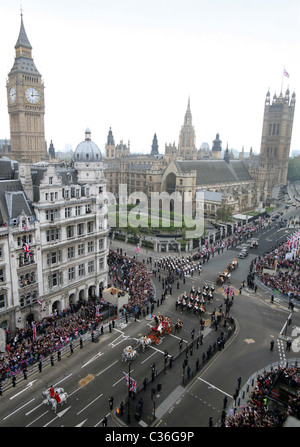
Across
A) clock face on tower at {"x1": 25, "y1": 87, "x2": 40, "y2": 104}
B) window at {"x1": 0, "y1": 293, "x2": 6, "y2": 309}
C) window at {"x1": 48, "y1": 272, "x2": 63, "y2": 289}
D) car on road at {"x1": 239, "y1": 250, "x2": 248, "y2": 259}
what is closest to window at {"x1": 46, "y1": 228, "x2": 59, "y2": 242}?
window at {"x1": 48, "y1": 272, "x2": 63, "y2": 289}

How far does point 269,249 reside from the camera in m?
68.2

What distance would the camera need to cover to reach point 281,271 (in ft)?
186

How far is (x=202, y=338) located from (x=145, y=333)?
6.30 m

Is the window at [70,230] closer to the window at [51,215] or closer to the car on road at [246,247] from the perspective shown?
the window at [51,215]

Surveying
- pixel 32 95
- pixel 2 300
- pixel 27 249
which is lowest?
pixel 2 300

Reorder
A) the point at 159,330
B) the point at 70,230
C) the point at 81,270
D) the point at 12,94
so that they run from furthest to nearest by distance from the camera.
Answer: the point at 12,94 → the point at 81,270 → the point at 70,230 → the point at 159,330

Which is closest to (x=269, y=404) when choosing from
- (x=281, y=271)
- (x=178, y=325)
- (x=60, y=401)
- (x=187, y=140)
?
(x=178, y=325)

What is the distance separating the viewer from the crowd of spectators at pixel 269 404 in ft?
68.4

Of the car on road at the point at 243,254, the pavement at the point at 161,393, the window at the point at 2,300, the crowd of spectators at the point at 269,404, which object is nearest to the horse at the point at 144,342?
the pavement at the point at 161,393

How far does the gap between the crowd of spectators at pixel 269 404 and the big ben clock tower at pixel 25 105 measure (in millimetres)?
98350

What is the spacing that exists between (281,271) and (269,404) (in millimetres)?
35022

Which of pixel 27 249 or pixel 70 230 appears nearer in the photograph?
pixel 27 249

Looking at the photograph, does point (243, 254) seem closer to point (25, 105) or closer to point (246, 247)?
point (246, 247)
